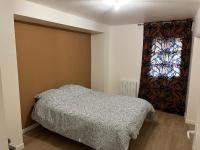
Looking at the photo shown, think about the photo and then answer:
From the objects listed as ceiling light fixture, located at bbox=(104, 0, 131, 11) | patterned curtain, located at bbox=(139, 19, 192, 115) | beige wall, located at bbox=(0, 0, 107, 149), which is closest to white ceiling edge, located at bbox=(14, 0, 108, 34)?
beige wall, located at bbox=(0, 0, 107, 149)

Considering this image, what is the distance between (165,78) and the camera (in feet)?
12.9

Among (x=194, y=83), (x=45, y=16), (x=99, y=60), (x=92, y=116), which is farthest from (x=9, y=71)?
(x=194, y=83)

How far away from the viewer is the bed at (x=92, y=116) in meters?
2.10

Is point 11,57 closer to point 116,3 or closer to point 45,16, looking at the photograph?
point 45,16

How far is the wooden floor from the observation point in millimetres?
2529

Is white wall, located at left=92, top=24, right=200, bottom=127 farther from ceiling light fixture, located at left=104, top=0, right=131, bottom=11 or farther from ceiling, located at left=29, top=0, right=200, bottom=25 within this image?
ceiling light fixture, located at left=104, top=0, right=131, bottom=11

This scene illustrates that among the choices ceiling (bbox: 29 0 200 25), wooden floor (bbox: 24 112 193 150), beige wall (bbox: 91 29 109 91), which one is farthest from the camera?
beige wall (bbox: 91 29 109 91)

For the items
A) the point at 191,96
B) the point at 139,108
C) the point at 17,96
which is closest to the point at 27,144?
the point at 17,96

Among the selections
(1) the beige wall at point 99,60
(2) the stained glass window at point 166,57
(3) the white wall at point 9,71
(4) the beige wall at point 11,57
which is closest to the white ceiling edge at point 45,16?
(4) the beige wall at point 11,57

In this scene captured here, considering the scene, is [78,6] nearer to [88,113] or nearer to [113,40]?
[88,113]

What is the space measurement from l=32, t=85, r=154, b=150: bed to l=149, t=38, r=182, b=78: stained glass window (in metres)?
1.24

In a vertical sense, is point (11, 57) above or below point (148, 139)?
above

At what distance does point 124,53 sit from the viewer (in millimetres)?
4480

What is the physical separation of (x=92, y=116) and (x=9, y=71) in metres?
1.30
